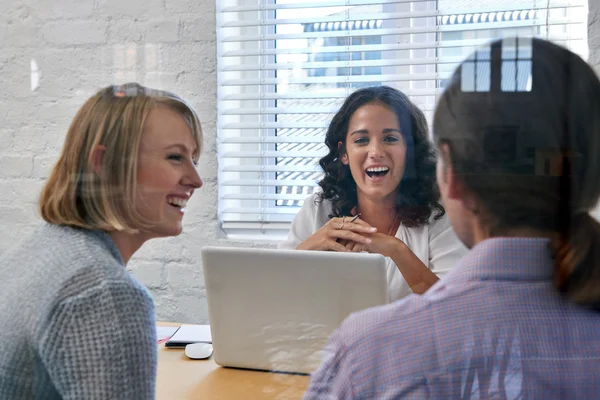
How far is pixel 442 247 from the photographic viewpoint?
92 cm

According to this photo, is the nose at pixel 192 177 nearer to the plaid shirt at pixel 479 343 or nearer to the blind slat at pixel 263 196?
the blind slat at pixel 263 196

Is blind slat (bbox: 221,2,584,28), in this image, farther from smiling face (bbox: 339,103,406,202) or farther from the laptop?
the laptop

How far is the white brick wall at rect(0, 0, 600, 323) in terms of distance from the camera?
121cm

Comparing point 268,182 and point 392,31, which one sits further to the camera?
point 268,182

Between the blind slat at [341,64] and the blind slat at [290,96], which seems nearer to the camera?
the blind slat at [341,64]

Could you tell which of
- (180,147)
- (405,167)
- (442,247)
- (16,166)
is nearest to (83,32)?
(16,166)

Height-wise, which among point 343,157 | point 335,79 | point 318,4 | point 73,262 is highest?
point 318,4

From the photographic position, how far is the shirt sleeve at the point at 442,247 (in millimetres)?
855

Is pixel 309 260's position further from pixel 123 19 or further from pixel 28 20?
pixel 28 20

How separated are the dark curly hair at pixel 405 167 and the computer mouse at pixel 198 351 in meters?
0.32

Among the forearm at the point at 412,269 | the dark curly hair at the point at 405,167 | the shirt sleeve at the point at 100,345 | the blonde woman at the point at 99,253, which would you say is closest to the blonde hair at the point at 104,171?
the blonde woman at the point at 99,253

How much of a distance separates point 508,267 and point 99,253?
474 mm

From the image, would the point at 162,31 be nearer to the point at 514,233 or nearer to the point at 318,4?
the point at 318,4

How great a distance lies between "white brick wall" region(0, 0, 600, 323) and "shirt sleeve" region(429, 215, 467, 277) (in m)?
0.41
